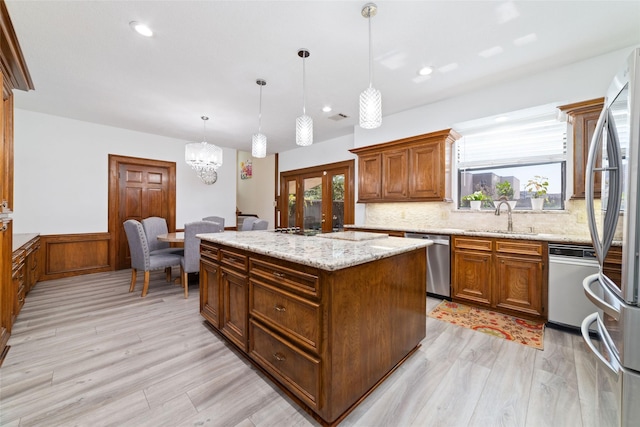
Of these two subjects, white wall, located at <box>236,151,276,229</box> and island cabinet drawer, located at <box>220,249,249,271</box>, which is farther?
white wall, located at <box>236,151,276,229</box>

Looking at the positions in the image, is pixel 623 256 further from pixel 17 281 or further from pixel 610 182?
pixel 17 281

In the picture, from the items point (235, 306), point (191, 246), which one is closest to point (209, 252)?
point (235, 306)

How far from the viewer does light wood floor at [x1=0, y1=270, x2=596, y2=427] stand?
1.51 meters

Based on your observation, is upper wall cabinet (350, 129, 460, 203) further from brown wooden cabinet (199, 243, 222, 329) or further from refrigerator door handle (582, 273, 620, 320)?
brown wooden cabinet (199, 243, 222, 329)

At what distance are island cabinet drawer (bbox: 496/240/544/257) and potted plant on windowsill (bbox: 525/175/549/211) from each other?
2.51 ft

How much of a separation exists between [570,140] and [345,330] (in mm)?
3515

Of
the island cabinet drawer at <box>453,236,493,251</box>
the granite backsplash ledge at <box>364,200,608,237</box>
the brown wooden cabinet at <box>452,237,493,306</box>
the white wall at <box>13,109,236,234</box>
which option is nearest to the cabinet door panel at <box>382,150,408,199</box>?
the granite backsplash ledge at <box>364,200,608,237</box>

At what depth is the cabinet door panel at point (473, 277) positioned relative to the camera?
3018 mm

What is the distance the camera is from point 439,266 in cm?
342

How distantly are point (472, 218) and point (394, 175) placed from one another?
1.27 m

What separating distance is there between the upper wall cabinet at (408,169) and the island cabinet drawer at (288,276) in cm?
281

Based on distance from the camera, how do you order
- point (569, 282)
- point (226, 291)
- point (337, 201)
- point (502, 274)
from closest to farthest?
1. point (226, 291)
2. point (569, 282)
3. point (502, 274)
4. point (337, 201)

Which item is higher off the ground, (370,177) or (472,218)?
(370,177)

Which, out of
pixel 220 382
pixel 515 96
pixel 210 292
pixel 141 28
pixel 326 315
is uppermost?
pixel 141 28
